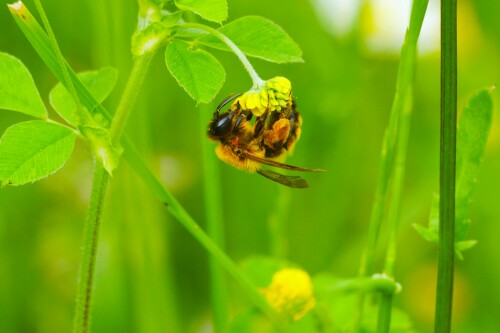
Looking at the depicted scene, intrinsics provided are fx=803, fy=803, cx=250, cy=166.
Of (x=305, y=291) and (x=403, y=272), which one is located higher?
(x=403, y=272)

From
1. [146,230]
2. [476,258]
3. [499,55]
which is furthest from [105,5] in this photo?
[499,55]

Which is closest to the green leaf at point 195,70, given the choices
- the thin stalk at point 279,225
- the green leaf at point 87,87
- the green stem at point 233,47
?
the green stem at point 233,47

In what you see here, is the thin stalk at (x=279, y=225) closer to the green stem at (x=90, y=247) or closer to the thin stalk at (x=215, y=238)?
the thin stalk at (x=215, y=238)

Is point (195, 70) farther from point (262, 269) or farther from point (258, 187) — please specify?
point (258, 187)

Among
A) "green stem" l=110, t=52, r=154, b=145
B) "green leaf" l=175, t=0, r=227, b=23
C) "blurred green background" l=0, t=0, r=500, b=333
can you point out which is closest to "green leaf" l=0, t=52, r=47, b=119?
"green stem" l=110, t=52, r=154, b=145

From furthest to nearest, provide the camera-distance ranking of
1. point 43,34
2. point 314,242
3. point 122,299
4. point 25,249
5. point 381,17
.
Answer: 1. point 381,17
2. point 314,242
3. point 25,249
4. point 122,299
5. point 43,34

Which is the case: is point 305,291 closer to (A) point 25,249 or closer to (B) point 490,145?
(A) point 25,249
